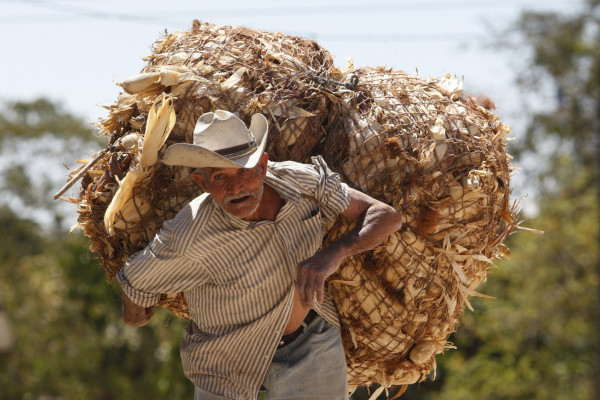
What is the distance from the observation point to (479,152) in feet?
10.6

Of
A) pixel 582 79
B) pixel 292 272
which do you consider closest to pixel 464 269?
pixel 292 272

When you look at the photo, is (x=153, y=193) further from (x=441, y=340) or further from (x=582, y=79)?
(x=582, y=79)

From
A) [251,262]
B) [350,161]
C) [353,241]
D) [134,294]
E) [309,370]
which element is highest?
[350,161]

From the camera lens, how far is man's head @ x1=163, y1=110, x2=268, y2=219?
277 cm

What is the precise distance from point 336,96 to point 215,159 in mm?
689

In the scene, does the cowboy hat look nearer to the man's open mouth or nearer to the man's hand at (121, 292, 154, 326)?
the man's open mouth

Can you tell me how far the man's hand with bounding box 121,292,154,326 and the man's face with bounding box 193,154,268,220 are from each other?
52cm

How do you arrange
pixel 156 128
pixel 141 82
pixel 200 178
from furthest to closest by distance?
pixel 141 82 < pixel 156 128 < pixel 200 178

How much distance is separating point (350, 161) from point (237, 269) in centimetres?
57

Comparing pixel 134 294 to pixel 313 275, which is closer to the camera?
pixel 313 275

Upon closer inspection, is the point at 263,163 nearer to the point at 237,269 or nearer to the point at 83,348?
the point at 237,269

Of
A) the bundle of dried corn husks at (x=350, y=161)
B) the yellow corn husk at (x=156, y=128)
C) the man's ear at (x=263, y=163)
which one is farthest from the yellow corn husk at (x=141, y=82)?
the man's ear at (x=263, y=163)

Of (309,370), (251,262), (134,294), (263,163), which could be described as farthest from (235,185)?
(309,370)

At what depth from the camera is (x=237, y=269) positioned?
9.62 feet
